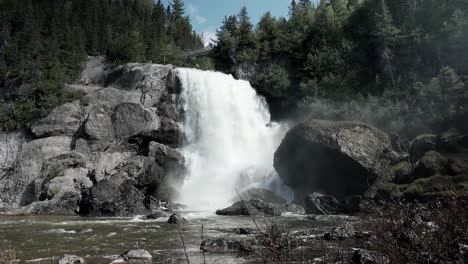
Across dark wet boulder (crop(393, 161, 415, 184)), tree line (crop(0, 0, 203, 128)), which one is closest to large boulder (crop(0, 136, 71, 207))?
tree line (crop(0, 0, 203, 128))

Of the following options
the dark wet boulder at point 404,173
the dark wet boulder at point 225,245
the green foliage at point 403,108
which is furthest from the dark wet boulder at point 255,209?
the green foliage at point 403,108

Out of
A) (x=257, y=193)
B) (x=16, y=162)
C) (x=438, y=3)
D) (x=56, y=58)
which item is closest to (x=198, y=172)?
(x=257, y=193)

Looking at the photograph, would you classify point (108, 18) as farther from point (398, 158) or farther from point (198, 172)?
point (398, 158)

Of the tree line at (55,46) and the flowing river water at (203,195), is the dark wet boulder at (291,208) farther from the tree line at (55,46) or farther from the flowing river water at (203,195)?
the tree line at (55,46)

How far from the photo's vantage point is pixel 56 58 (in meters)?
51.7

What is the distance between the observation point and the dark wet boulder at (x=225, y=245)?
1434 cm

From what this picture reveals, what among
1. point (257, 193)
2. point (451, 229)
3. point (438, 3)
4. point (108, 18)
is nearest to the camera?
point (451, 229)

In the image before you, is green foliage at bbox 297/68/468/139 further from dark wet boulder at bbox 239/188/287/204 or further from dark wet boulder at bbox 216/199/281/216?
dark wet boulder at bbox 216/199/281/216

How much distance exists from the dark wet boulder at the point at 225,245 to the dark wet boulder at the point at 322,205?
494 inches

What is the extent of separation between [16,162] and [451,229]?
40667mm

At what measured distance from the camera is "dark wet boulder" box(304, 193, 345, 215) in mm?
26597

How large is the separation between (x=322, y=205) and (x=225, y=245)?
13695 mm

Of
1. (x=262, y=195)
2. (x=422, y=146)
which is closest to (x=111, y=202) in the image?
(x=262, y=195)

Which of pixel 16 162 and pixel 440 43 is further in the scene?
pixel 440 43
